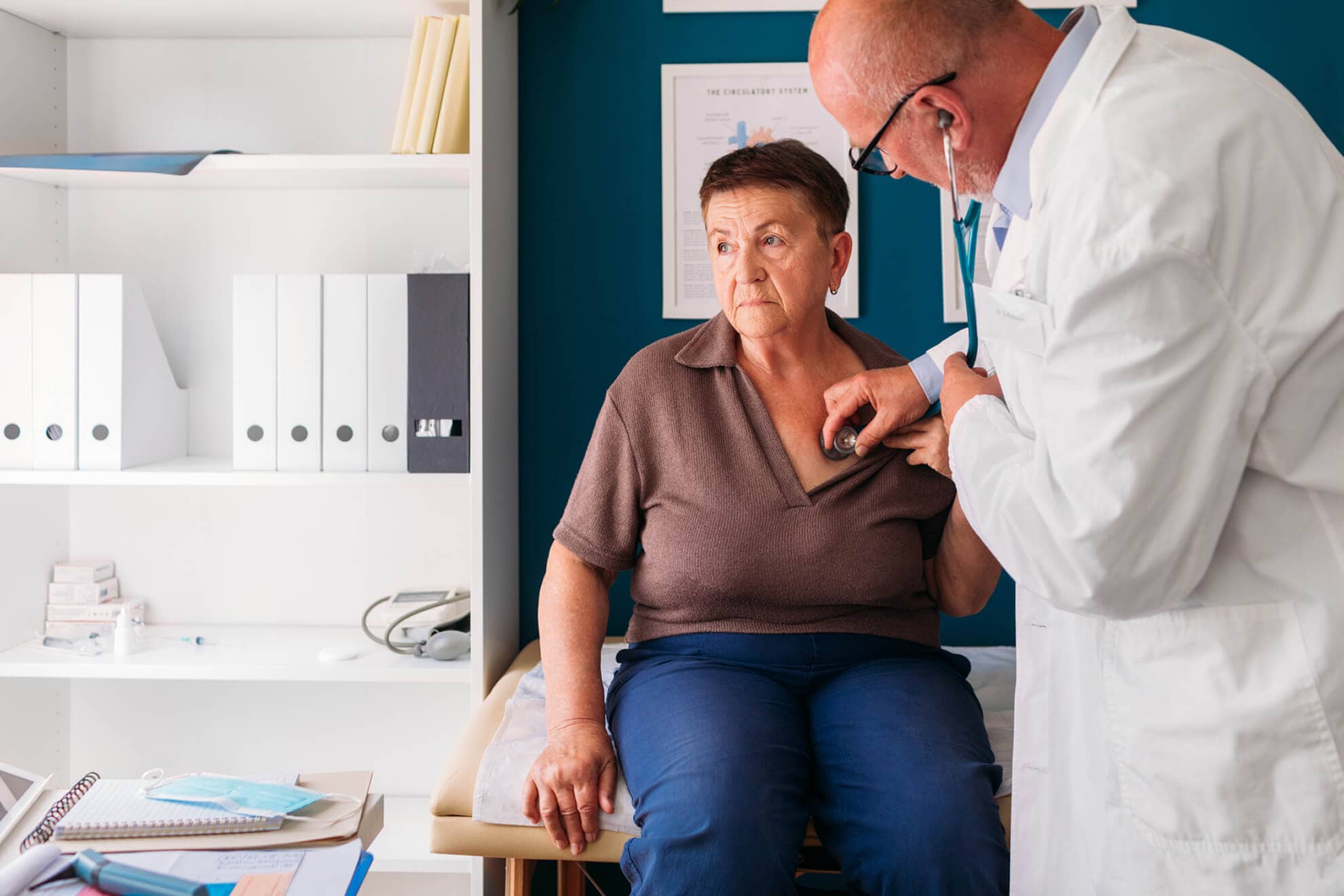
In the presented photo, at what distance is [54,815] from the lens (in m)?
1.15

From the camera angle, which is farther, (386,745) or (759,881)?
(386,745)

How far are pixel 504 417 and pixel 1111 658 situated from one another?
128 centimetres

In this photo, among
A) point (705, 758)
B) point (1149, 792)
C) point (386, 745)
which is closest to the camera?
point (1149, 792)

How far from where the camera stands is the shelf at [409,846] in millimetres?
1764

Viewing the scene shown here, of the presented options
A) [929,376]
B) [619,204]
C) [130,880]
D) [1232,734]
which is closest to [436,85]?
[619,204]

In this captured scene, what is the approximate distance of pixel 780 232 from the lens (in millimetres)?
1522

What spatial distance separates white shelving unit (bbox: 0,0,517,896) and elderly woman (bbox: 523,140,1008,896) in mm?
488

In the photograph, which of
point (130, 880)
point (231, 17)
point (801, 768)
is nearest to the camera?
point (130, 880)

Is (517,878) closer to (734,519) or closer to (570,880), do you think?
(570,880)

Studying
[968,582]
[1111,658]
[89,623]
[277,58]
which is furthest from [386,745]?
[1111,658]

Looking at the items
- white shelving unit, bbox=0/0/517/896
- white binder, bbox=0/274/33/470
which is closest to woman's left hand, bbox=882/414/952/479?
white shelving unit, bbox=0/0/517/896

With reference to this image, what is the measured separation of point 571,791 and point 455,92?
1210 mm

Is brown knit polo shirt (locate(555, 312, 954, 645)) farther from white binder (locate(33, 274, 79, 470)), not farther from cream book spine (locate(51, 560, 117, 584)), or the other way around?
cream book spine (locate(51, 560, 117, 584))

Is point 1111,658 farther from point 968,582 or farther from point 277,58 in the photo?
point 277,58
